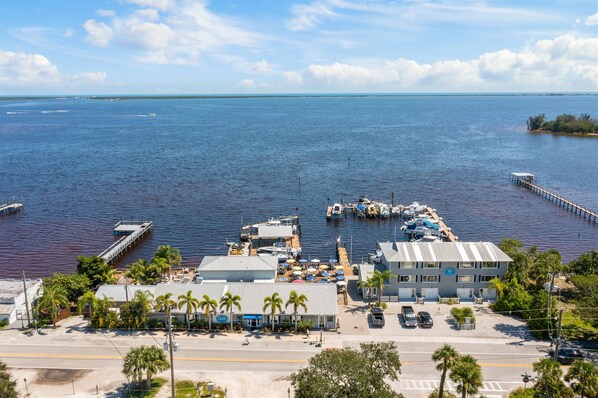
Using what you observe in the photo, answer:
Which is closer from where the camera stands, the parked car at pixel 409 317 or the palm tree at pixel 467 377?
the palm tree at pixel 467 377

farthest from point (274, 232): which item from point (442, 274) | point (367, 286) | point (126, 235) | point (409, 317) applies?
point (409, 317)

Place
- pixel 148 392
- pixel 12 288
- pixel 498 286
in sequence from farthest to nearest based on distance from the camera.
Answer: pixel 12 288
pixel 498 286
pixel 148 392

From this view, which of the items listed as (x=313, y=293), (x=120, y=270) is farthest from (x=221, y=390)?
(x=120, y=270)

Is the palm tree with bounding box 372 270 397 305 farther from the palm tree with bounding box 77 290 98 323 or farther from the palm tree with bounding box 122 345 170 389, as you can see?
the palm tree with bounding box 77 290 98 323

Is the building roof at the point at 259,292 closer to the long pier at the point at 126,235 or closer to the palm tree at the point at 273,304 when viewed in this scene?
the palm tree at the point at 273,304

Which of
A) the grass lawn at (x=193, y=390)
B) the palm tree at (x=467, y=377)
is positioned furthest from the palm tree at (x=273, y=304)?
the palm tree at (x=467, y=377)

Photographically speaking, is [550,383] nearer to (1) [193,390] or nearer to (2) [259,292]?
(1) [193,390]
